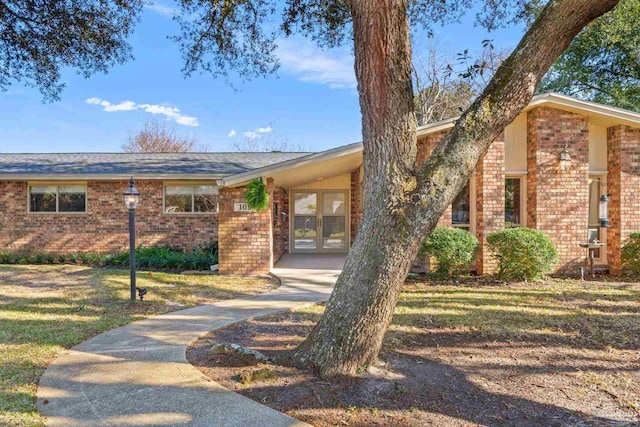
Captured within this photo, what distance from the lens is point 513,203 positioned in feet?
31.7

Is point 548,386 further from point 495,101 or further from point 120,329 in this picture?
point 120,329

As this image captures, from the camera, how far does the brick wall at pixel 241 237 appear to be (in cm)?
924

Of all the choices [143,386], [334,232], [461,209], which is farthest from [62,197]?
[461,209]

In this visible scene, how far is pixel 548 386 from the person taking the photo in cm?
347

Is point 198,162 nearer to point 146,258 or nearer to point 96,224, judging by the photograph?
point 96,224

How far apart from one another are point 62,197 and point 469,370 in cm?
1265

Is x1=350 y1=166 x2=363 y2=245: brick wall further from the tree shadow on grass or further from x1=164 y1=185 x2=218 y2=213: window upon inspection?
the tree shadow on grass

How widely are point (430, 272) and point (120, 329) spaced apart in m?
6.49

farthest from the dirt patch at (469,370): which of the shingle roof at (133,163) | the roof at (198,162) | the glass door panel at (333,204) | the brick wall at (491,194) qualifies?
the shingle roof at (133,163)

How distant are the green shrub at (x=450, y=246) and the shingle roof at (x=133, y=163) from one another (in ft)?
20.8

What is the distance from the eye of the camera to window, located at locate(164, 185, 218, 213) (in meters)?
12.0

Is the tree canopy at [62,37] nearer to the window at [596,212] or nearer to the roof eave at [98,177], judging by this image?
the roof eave at [98,177]

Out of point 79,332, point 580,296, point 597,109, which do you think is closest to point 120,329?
point 79,332

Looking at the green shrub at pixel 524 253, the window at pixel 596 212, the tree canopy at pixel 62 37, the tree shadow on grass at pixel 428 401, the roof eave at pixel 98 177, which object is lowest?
the tree shadow on grass at pixel 428 401
